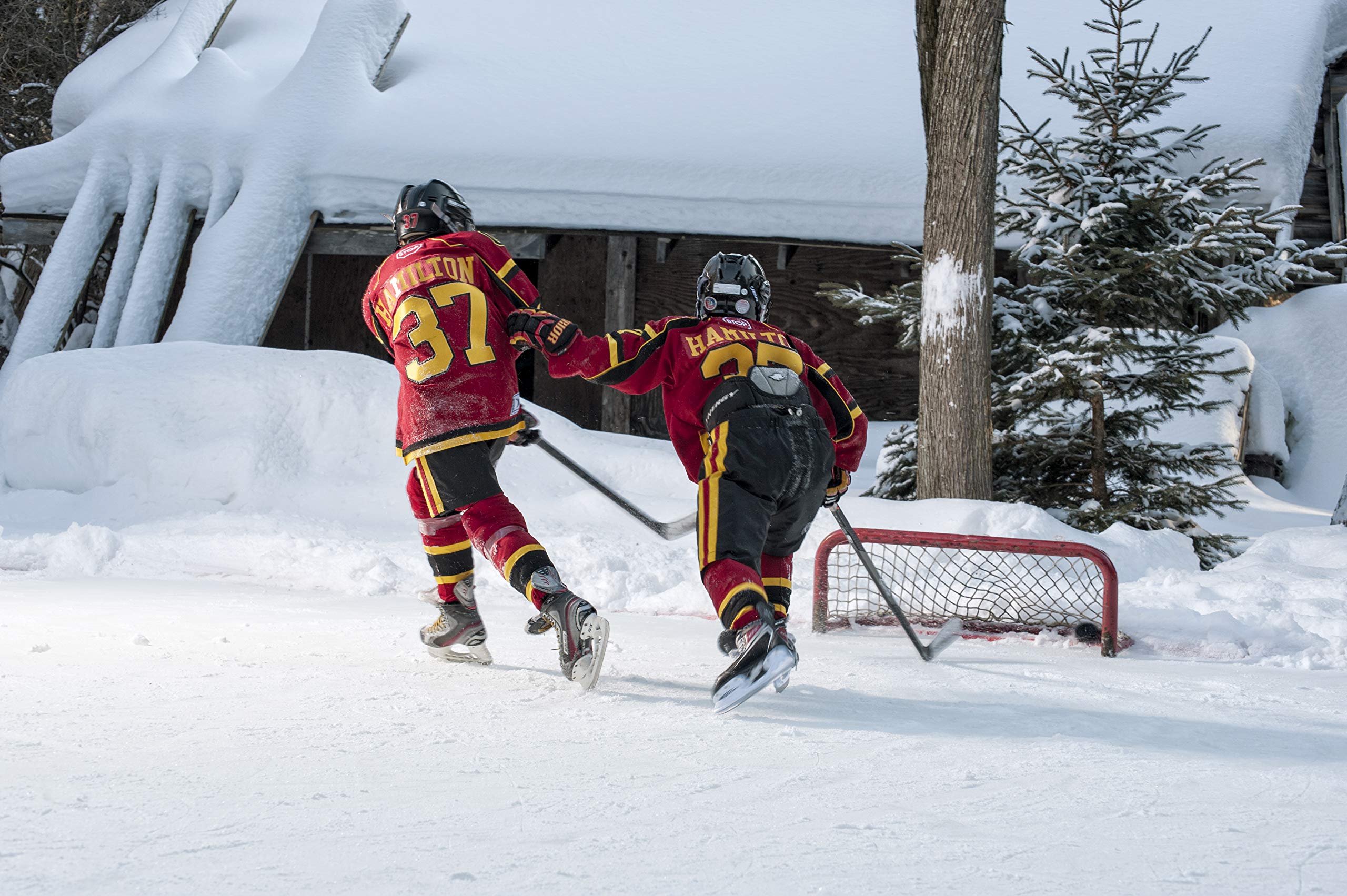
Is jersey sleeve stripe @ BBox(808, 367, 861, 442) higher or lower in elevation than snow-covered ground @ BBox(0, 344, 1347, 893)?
higher

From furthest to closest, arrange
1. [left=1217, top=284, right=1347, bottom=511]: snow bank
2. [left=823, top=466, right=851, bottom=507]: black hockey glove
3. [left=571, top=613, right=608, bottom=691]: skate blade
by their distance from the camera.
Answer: [left=1217, top=284, right=1347, bottom=511]: snow bank
[left=823, top=466, right=851, bottom=507]: black hockey glove
[left=571, top=613, right=608, bottom=691]: skate blade

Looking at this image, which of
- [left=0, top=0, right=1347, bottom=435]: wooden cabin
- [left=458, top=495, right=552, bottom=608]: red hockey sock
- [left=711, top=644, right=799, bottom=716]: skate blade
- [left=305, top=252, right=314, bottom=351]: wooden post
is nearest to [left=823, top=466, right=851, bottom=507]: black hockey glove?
[left=711, top=644, right=799, bottom=716]: skate blade

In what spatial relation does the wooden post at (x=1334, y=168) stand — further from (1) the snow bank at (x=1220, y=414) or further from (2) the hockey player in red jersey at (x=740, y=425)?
(2) the hockey player in red jersey at (x=740, y=425)

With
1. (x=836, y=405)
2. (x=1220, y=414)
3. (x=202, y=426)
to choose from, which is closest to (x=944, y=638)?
(x=836, y=405)

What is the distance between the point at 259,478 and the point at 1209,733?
17.5 ft

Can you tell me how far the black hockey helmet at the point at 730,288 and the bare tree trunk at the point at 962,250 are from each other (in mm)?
3044

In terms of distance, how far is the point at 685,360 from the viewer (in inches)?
130

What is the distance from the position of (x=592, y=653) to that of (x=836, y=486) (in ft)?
3.38

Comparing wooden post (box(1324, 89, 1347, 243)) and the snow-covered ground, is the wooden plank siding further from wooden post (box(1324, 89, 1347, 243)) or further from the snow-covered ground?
the snow-covered ground

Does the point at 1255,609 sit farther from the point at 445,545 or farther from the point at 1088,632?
the point at 445,545

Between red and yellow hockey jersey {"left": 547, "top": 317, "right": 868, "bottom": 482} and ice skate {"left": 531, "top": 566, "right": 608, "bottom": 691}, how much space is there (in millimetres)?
513

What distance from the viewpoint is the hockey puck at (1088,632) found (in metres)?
4.28

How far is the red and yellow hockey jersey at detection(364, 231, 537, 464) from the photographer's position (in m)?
3.38

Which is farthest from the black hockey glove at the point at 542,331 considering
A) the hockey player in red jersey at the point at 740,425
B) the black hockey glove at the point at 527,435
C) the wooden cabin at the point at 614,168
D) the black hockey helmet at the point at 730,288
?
the wooden cabin at the point at 614,168
